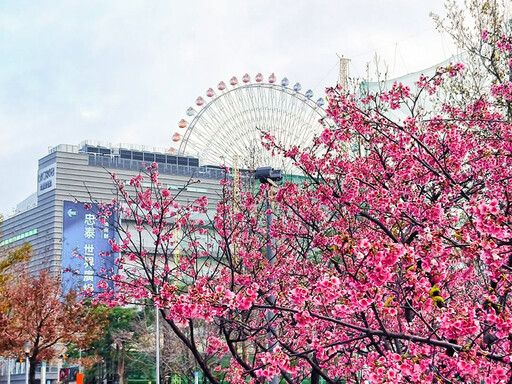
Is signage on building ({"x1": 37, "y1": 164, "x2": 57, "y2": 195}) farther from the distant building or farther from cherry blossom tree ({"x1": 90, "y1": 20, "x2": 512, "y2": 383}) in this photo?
cherry blossom tree ({"x1": 90, "y1": 20, "x2": 512, "y2": 383})

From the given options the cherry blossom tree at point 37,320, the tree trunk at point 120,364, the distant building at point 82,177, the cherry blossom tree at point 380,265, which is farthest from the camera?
the distant building at point 82,177

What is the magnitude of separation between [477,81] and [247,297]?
11825 mm

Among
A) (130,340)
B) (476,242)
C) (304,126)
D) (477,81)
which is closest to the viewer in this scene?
(476,242)

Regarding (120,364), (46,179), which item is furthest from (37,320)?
(46,179)

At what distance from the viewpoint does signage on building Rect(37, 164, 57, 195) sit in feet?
336

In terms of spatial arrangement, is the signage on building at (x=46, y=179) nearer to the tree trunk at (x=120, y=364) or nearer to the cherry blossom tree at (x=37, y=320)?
the tree trunk at (x=120, y=364)

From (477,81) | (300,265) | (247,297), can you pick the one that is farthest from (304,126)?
(247,297)

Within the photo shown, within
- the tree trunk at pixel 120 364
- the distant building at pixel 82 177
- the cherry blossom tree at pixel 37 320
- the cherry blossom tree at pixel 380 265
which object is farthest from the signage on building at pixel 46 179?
the cherry blossom tree at pixel 380 265

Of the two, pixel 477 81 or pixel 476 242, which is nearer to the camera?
pixel 476 242

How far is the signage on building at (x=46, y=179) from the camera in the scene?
102400 mm

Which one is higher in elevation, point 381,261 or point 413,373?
point 381,261

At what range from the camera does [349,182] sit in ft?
27.8

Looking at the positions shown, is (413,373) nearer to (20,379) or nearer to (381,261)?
(381,261)

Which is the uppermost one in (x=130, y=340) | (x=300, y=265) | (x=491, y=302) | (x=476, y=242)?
(x=130, y=340)
